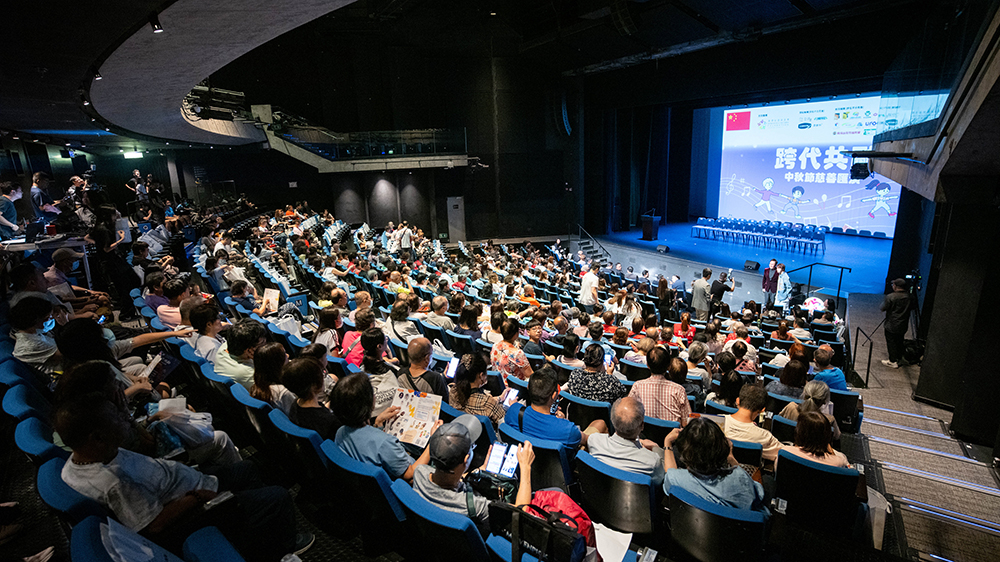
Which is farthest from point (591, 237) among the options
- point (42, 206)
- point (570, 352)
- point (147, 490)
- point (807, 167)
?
point (147, 490)

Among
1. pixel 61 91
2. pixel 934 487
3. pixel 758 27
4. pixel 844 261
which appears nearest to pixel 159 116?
pixel 61 91

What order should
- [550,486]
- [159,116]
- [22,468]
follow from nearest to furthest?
[550,486]
[22,468]
[159,116]

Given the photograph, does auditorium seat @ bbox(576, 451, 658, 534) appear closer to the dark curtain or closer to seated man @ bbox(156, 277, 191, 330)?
seated man @ bbox(156, 277, 191, 330)

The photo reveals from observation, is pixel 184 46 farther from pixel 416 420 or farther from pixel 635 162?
pixel 635 162

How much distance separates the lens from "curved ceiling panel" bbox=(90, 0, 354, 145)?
4246 millimetres

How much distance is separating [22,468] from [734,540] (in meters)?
4.23

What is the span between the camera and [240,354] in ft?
11.6

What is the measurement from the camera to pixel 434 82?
64.7ft

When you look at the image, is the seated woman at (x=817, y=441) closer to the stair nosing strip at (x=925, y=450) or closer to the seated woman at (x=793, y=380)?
the seated woman at (x=793, y=380)

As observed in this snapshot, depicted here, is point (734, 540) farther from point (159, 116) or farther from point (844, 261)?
point (844, 261)

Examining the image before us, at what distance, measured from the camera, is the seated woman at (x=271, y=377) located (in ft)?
10.2

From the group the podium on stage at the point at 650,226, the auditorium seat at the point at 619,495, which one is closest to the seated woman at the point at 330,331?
the auditorium seat at the point at 619,495

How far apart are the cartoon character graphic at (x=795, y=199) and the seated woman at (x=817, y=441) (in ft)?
55.0

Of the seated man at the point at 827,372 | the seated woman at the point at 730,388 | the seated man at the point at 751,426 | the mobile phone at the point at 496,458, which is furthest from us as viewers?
the seated man at the point at 827,372
